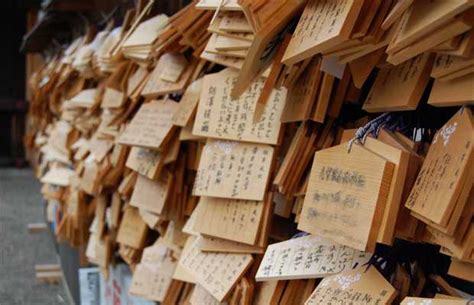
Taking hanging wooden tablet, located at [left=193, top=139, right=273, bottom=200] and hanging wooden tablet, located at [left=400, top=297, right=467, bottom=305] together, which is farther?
hanging wooden tablet, located at [left=193, top=139, right=273, bottom=200]

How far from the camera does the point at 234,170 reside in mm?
1691

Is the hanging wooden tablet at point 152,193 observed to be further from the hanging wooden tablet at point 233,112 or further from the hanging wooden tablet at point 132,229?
the hanging wooden tablet at point 233,112

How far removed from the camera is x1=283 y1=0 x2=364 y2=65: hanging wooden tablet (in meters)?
1.04

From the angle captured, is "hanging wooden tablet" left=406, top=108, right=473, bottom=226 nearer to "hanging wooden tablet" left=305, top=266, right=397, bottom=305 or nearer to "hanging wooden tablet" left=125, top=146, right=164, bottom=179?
"hanging wooden tablet" left=305, top=266, right=397, bottom=305

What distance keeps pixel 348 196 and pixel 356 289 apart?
0.18 meters

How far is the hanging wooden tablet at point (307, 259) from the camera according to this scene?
132 centimetres

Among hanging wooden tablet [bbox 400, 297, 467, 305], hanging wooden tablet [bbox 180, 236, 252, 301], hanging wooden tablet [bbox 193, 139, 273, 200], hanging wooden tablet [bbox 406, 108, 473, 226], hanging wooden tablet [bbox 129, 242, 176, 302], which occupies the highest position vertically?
hanging wooden tablet [bbox 406, 108, 473, 226]

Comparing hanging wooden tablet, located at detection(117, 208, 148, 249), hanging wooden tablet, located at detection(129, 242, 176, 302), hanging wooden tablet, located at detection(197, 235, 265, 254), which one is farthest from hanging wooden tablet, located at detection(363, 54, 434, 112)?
hanging wooden tablet, located at detection(117, 208, 148, 249)

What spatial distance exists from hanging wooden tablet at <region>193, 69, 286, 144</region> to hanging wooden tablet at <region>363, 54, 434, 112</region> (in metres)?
0.42

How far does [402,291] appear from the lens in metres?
1.20

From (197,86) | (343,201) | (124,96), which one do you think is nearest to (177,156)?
(197,86)

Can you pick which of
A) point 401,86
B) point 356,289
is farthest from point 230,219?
point 401,86

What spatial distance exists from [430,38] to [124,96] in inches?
84.7

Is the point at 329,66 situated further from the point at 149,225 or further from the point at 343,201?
the point at 149,225
